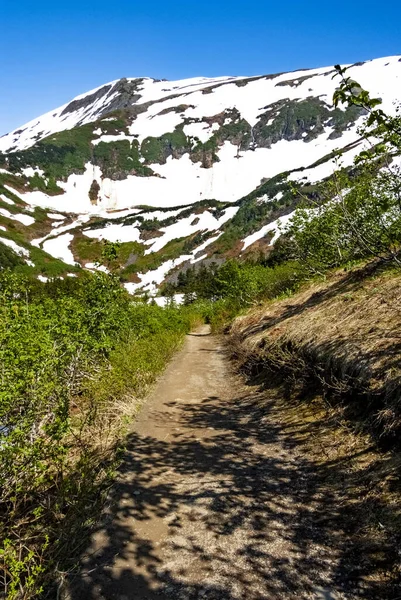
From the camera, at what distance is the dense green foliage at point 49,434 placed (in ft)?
16.9

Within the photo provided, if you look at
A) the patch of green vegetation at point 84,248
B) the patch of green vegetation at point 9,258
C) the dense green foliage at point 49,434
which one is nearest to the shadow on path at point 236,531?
the dense green foliage at point 49,434

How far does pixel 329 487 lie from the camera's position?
6.02m

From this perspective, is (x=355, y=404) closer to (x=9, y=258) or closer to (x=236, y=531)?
(x=236, y=531)

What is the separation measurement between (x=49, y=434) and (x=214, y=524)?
2.70 m

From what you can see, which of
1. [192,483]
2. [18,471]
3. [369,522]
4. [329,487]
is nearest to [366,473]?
[329,487]

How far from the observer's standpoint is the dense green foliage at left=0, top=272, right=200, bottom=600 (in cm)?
515

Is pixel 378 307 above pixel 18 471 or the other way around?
above

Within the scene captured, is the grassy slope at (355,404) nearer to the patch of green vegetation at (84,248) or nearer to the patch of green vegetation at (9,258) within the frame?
the patch of green vegetation at (9,258)

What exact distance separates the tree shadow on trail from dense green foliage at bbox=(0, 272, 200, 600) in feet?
1.81

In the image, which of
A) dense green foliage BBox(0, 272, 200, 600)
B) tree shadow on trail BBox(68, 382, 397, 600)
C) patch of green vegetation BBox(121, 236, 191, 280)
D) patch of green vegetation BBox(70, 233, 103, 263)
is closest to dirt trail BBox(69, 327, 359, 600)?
tree shadow on trail BBox(68, 382, 397, 600)

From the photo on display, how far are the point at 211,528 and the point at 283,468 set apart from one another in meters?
2.01

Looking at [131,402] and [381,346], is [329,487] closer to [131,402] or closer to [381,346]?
[381,346]

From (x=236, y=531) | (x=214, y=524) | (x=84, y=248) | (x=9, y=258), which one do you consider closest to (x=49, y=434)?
(x=214, y=524)

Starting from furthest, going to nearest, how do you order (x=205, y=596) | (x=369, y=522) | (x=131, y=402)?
(x=131, y=402), (x=369, y=522), (x=205, y=596)
